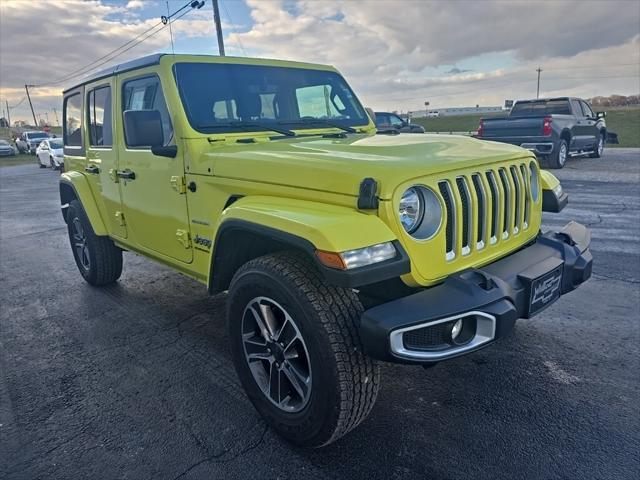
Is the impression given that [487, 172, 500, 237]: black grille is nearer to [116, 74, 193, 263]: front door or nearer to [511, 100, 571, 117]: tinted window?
[116, 74, 193, 263]: front door

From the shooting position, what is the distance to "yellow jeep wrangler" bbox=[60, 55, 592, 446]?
2125mm

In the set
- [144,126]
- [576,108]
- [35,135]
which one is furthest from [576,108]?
[35,135]

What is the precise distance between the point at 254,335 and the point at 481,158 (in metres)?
1.57

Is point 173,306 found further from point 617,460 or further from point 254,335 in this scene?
point 617,460

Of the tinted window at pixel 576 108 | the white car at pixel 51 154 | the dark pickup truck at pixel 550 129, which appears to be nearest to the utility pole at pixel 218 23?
the white car at pixel 51 154

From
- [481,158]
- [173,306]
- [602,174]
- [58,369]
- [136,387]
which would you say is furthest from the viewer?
[602,174]

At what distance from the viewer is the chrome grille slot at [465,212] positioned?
2.46m

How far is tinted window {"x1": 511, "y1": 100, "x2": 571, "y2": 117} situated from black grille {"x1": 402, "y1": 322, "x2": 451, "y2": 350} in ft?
44.4

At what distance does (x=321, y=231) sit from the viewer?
2080 mm

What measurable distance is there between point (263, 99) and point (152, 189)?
1.07 metres

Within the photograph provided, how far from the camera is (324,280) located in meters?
2.25

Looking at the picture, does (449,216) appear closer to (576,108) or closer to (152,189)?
(152,189)

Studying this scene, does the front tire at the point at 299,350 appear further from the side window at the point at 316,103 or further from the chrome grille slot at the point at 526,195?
the side window at the point at 316,103

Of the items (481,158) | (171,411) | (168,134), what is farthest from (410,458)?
(168,134)
